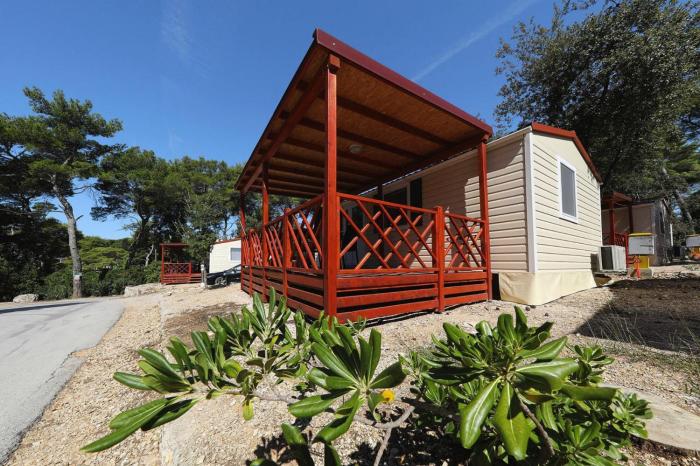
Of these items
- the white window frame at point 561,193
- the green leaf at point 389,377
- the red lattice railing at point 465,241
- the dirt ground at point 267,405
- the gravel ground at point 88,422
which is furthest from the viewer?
the white window frame at point 561,193

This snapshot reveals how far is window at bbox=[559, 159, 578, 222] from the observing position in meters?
5.61

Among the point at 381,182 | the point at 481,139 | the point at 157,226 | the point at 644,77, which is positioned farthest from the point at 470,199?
the point at 157,226

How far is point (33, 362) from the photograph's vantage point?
305 cm

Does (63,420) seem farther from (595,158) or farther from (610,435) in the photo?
(595,158)

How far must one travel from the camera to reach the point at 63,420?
6.21ft

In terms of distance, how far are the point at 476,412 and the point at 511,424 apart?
7 centimetres

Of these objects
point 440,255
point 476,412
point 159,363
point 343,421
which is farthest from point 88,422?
point 440,255

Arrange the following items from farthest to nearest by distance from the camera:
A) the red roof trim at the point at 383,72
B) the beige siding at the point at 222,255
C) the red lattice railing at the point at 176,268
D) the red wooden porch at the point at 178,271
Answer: the red lattice railing at the point at 176,268 < the beige siding at the point at 222,255 < the red wooden porch at the point at 178,271 < the red roof trim at the point at 383,72

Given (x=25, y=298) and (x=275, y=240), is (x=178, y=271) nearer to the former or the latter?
(x=25, y=298)

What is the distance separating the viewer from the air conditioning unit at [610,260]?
21.3ft

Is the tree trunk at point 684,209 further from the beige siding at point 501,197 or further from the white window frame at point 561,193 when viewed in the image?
the beige siding at point 501,197

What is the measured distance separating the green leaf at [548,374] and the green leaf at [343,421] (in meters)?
0.36

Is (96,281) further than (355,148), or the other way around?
(96,281)

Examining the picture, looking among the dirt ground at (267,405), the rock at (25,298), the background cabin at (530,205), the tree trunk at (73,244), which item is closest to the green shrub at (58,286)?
the tree trunk at (73,244)
